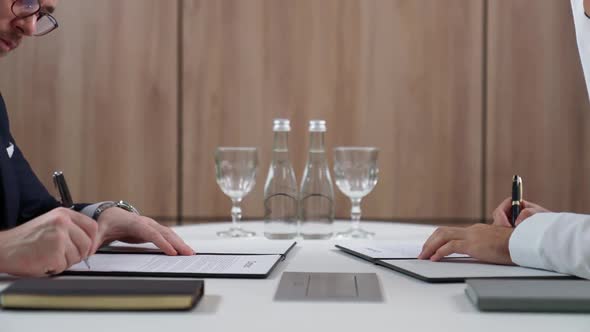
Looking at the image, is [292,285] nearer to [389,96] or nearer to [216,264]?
[216,264]

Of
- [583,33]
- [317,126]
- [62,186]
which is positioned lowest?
[62,186]

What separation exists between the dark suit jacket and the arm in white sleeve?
113cm

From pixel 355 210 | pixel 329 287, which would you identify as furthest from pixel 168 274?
pixel 355 210

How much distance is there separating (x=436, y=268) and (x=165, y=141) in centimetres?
207

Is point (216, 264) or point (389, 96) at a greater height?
point (389, 96)

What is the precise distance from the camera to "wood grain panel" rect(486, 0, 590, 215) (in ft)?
9.26

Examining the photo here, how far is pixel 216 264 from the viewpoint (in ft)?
3.19

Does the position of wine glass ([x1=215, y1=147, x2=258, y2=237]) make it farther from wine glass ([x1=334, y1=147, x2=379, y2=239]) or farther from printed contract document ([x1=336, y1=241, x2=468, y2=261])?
printed contract document ([x1=336, y1=241, x2=468, y2=261])

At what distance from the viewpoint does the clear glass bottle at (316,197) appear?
148 cm

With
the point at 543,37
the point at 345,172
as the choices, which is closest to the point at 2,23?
the point at 345,172

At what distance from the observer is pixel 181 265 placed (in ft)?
3.12

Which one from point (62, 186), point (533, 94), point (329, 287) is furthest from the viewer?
point (533, 94)

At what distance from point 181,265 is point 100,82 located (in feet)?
6.80

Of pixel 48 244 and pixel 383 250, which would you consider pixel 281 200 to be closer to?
pixel 383 250
